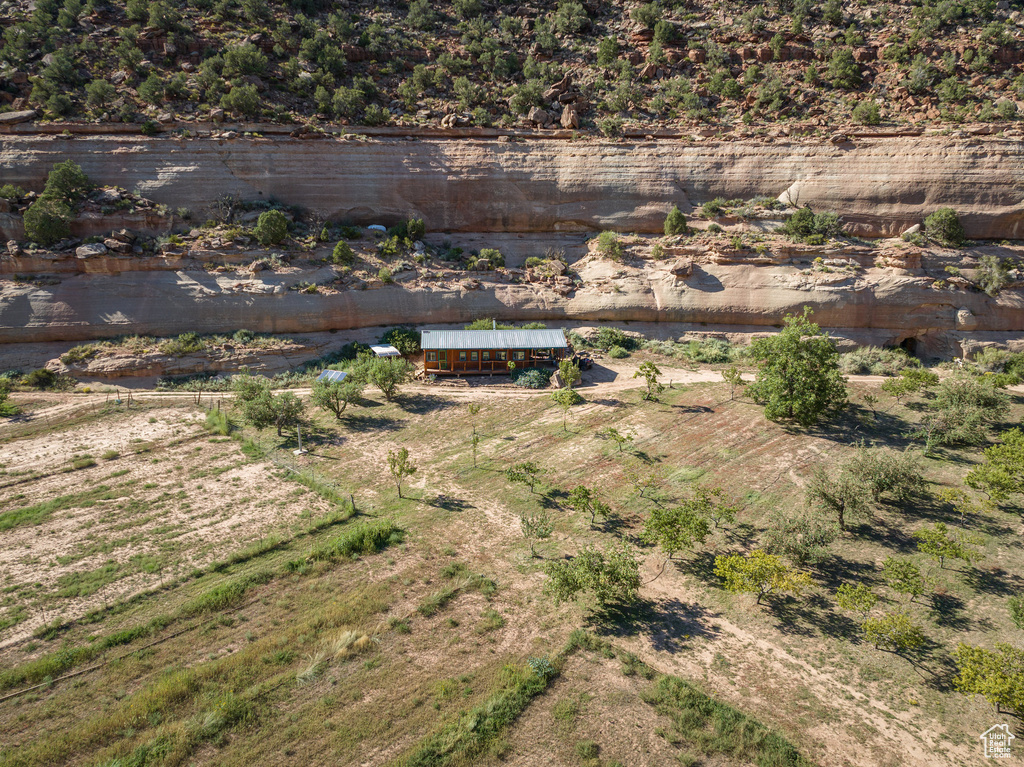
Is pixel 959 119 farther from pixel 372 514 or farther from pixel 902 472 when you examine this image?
pixel 372 514

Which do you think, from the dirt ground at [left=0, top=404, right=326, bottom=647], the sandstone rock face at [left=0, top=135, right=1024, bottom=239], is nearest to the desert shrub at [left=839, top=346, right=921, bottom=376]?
the sandstone rock face at [left=0, top=135, right=1024, bottom=239]

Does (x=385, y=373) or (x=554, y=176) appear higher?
(x=554, y=176)

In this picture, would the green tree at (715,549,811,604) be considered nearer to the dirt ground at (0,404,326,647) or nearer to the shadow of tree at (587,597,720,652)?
the shadow of tree at (587,597,720,652)

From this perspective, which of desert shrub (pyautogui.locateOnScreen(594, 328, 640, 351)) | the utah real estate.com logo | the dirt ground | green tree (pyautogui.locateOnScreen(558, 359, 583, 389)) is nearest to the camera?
the utah real estate.com logo

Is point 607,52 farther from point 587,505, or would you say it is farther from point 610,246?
point 587,505

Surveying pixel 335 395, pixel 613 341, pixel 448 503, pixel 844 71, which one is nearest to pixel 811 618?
pixel 448 503

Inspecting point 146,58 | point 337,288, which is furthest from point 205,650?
point 146,58

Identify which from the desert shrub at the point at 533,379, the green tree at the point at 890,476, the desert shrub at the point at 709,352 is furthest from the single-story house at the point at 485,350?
the green tree at the point at 890,476
